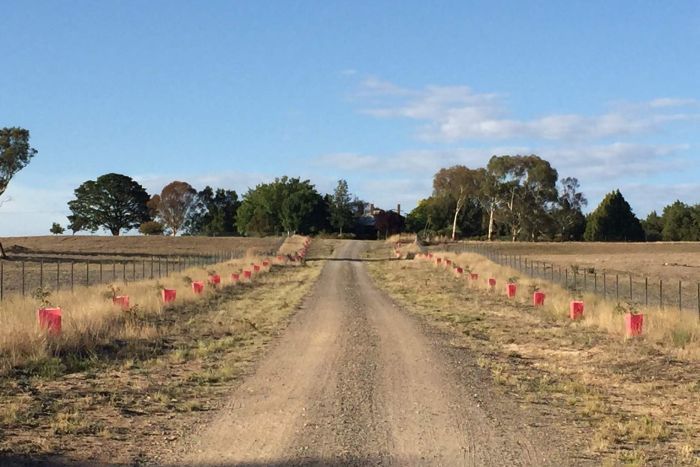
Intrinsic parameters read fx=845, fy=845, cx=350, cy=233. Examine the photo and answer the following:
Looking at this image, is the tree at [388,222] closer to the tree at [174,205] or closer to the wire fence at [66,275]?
the tree at [174,205]

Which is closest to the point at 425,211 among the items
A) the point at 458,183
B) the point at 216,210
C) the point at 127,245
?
the point at 458,183

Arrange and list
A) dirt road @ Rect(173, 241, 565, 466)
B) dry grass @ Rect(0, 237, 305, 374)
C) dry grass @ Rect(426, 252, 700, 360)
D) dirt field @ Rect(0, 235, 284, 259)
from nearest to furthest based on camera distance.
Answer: dirt road @ Rect(173, 241, 565, 466) → dry grass @ Rect(0, 237, 305, 374) → dry grass @ Rect(426, 252, 700, 360) → dirt field @ Rect(0, 235, 284, 259)

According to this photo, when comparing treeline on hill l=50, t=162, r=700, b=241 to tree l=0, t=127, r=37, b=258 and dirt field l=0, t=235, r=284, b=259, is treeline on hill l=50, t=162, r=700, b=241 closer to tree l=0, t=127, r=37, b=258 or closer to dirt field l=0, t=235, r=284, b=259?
dirt field l=0, t=235, r=284, b=259

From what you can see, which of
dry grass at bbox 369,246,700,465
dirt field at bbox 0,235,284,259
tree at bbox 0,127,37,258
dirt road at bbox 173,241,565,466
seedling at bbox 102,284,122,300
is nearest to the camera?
dirt road at bbox 173,241,565,466

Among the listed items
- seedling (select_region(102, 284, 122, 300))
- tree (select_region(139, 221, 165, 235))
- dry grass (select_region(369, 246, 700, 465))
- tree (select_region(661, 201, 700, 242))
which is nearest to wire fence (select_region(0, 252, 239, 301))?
seedling (select_region(102, 284, 122, 300))

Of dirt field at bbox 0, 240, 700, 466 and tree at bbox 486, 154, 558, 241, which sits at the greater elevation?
tree at bbox 486, 154, 558, 241

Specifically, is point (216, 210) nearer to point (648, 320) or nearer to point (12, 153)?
point (12, 153)

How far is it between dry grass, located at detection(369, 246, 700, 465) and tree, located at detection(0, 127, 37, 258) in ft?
169

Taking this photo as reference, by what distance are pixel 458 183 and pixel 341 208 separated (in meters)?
19.3

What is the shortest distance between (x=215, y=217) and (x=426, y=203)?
3560cm

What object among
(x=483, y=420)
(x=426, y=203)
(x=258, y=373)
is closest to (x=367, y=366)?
(x=258, y=373)

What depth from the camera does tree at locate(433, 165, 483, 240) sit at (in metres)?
113

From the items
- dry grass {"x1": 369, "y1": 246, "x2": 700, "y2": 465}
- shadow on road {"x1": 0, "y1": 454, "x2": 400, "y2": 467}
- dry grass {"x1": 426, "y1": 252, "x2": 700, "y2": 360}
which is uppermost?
dry grass {"x1": 426, "y1": 252, "x2": 700, "y2": 360}

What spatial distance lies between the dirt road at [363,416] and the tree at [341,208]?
10690 cm
